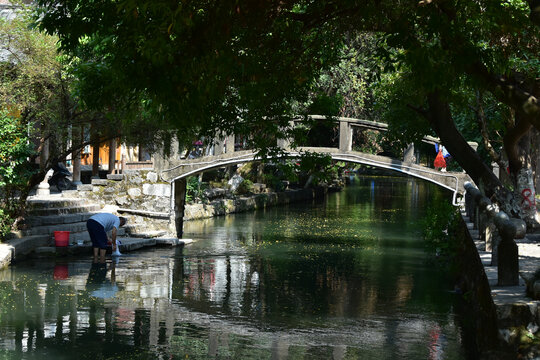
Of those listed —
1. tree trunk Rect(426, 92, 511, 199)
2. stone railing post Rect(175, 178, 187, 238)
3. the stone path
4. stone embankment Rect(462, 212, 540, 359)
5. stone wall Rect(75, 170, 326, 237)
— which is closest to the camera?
stone embankment Rect(462, 212, 540, 359)

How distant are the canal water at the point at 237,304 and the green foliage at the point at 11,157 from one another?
1418mm

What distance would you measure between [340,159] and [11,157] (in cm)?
1092

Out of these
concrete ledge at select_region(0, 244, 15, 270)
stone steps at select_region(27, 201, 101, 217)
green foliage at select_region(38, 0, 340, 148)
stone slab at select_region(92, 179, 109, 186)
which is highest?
green foliage at select_region(38, 0, 340, 148)

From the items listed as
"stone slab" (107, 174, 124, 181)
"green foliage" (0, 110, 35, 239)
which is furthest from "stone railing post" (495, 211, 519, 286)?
"stone slab" (107, 174, 124, 181)

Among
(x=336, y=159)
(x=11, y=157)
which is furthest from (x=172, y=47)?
(x=336, y=159)

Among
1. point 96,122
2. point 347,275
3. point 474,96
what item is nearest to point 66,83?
point 96,122

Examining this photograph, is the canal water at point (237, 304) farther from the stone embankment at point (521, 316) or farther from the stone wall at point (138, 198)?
the stone embankment at point (521, 316)

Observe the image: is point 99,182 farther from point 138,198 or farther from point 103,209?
point 103,209

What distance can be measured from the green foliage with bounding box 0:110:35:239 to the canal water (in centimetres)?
142

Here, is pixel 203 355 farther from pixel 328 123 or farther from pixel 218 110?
pixel 328 123

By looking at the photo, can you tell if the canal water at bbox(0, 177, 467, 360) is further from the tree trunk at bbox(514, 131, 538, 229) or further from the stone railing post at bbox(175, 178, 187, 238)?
the tree trunk at bbox(514, 131, 538, 229)

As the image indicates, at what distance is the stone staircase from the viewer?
A: 761 inches

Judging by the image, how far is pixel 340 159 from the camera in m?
26.0

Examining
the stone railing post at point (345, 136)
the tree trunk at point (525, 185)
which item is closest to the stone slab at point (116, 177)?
the stone railing post at point (345, 136)
